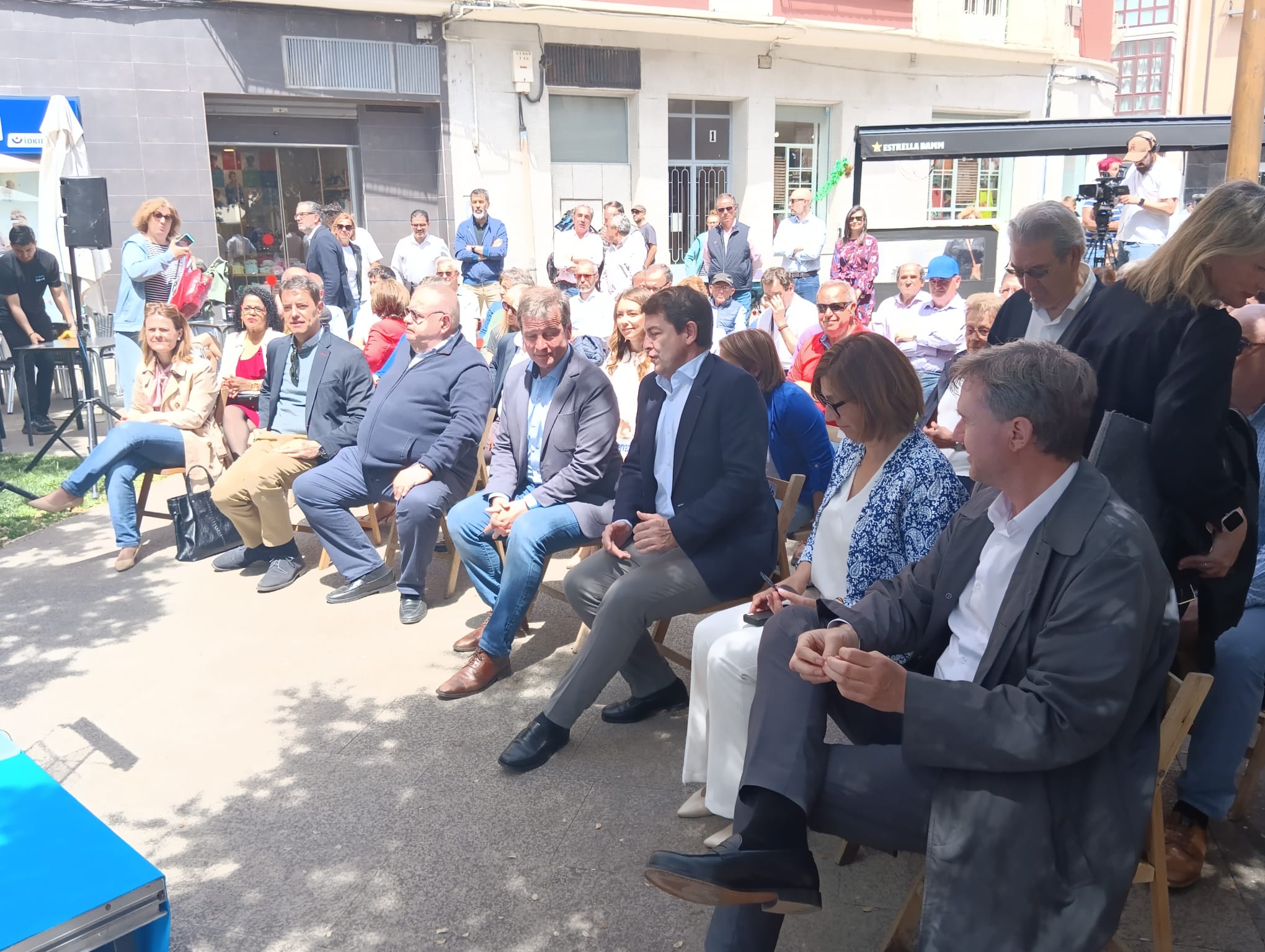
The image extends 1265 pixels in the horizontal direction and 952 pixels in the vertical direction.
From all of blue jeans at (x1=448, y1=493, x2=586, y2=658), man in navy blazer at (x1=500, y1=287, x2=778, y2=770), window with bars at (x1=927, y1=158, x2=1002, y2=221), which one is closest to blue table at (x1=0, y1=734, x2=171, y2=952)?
man in navy blazer at (x1=500, y1=287, x2=778, y2=770)

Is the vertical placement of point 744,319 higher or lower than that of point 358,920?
higher

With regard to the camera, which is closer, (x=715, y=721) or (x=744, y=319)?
(x=715, y=721)

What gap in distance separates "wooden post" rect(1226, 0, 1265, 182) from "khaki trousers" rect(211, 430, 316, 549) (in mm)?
4624

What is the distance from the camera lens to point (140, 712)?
13.3ft

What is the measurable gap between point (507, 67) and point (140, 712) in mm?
12946

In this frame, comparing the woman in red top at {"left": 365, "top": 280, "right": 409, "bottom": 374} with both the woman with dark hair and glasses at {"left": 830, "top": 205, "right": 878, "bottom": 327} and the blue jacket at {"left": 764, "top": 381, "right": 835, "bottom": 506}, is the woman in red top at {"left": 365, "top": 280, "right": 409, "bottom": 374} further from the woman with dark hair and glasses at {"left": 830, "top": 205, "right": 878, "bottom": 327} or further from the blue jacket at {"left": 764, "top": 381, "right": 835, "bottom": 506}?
the woman with dark hair and glasses at {"left": 830, "top": 205, "right": 878, "bottom": 327}

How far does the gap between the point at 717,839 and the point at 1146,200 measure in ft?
22.0

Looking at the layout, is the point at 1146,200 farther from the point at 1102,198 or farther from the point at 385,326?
the point at 385,326

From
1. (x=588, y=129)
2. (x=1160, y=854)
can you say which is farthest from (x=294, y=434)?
(x=588, y=129)

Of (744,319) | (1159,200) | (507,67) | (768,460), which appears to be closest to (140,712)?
(768,460)

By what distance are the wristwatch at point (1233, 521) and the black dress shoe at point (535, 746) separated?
7.07ft

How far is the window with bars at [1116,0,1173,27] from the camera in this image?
48031mm

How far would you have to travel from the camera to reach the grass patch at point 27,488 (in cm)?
671

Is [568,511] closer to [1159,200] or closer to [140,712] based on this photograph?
[140,712]
